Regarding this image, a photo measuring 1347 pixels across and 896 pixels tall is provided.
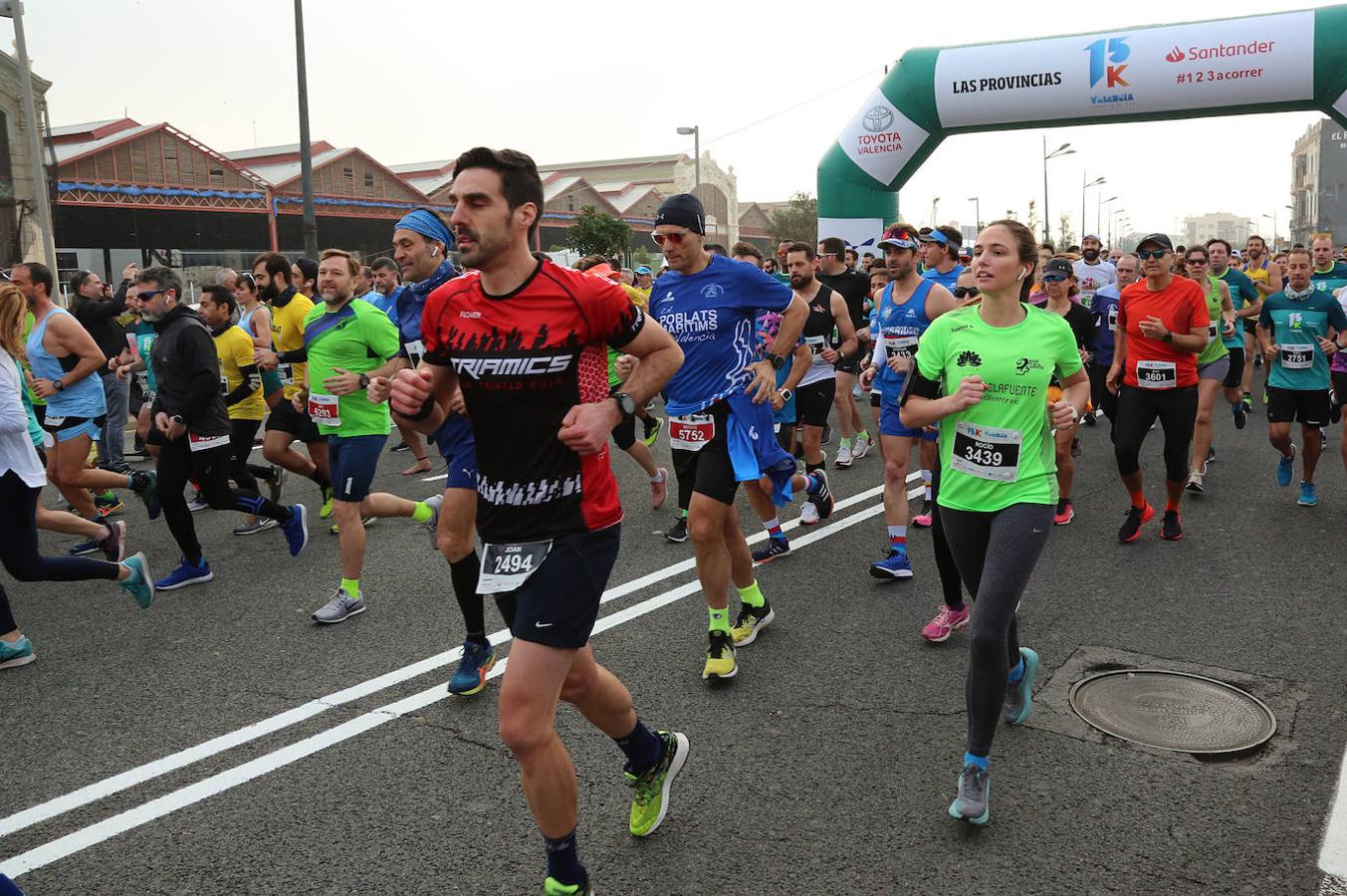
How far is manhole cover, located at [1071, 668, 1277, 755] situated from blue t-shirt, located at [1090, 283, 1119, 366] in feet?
20.4

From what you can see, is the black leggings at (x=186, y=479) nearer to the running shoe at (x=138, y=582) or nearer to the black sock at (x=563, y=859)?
the running shoe at (x=138, y=582)

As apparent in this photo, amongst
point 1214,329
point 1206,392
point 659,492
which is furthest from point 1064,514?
point 659,492

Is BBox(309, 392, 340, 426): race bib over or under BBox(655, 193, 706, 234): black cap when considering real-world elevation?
under

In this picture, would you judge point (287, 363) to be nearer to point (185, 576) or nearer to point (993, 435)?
point (185, 576)

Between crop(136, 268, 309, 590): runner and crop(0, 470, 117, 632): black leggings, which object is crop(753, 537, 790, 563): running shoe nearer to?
crop(136, 268, 309, 590): runner

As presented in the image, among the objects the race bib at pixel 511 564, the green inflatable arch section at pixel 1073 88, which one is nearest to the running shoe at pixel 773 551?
the race bib at pixel 511 564

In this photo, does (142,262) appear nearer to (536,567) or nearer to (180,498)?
(180,498)

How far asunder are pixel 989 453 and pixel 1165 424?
4154mm

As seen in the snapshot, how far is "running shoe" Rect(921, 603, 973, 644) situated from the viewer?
4.98 metres

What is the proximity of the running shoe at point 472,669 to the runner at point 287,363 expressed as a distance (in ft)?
11.9

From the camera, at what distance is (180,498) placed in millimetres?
6359

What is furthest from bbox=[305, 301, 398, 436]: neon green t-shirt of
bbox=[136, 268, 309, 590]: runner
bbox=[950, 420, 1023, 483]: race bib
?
bbox=[950, 420, 1023, 483]: race bib

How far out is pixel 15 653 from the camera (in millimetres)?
5016

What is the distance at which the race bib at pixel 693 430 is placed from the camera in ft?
16.0
